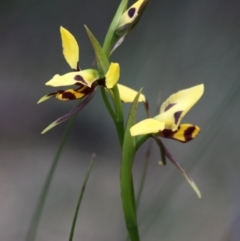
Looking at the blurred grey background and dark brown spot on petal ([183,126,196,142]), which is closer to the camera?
dark brown spot on petal ([183,126,196,142])

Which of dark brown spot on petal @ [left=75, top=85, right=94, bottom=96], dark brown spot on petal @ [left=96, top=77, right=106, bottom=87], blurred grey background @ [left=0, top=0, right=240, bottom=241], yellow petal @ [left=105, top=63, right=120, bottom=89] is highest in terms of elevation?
yellow petal @ [left=105, top=63, right=120, bottom=89]

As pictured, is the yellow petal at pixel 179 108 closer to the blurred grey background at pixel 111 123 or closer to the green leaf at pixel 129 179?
the green leaf at pixel 129 179

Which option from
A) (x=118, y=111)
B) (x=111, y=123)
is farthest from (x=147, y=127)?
(x=111, y=123)

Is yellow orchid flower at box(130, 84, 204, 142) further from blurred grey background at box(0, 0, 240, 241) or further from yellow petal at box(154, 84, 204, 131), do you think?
blurred grey background at box(0, 0, 240, 241)

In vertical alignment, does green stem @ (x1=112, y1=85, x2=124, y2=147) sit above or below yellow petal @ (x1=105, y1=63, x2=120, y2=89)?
below

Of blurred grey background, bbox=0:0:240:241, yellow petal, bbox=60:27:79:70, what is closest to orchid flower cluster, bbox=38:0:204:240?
yellow petal, bbox=60:27:79:70

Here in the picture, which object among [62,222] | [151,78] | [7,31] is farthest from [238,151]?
[7,31]

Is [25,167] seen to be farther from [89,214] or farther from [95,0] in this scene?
[95,0]
